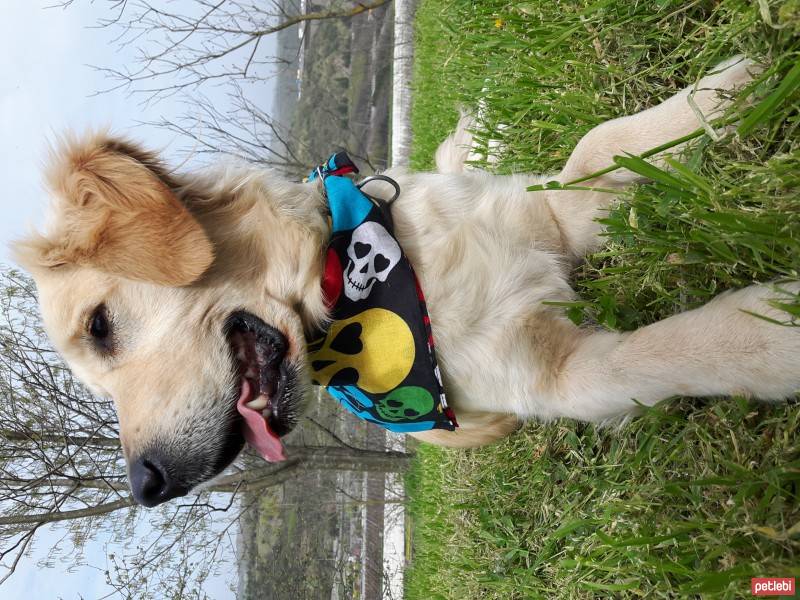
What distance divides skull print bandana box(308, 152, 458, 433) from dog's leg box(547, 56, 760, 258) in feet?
2.59

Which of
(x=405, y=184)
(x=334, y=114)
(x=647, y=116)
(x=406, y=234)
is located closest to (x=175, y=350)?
(x=406, y=234)

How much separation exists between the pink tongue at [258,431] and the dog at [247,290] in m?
0.03

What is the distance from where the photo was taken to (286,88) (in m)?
10.2

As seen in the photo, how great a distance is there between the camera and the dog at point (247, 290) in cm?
212

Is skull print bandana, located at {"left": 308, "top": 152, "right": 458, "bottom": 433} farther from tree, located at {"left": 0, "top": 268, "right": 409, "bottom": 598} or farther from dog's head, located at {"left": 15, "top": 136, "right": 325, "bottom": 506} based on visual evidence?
tree, located at {"left": 0, "top": 268, "right": 409, "bottom": 598}

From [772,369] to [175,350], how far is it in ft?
6.46

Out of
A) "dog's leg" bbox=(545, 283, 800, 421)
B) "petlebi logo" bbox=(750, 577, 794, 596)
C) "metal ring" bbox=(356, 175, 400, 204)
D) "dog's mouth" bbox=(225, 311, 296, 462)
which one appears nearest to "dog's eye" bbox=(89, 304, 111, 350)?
"dog's mouth" bbox=(225, 311, 296, 462)

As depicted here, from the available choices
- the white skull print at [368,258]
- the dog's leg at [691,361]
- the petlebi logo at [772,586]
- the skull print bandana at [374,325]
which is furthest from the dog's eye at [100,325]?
the petlebi logo at [772,586]

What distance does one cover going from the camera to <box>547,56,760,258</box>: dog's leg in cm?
183

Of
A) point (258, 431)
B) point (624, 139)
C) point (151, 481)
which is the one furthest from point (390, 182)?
point (151, 481)

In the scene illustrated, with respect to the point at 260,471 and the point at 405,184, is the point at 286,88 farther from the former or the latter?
the point at 405,184

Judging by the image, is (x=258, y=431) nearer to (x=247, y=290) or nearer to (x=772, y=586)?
(x=247, y=290)

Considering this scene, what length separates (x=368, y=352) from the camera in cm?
224

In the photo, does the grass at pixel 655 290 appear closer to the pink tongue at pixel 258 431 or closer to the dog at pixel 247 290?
the dog at pixel 247 290
